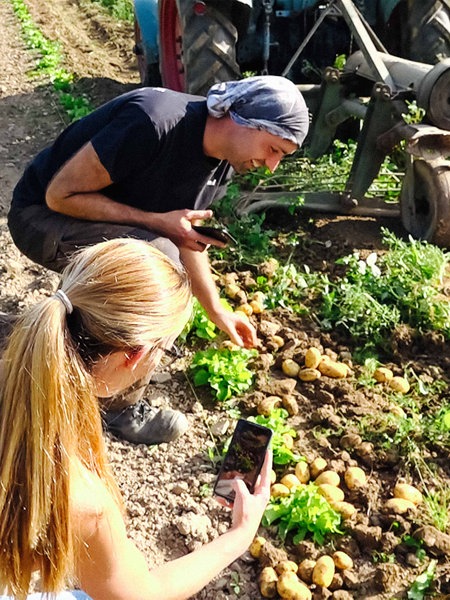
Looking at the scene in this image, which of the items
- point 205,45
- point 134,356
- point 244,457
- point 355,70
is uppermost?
point 134,356

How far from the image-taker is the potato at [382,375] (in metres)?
3.38

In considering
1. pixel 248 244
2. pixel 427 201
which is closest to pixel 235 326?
pixel 248 244

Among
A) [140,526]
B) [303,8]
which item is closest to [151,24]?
[303,8]

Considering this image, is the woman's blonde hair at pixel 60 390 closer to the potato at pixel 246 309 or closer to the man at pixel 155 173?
the man at pixel 155 173

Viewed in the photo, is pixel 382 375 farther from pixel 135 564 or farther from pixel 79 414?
pixel 79 414

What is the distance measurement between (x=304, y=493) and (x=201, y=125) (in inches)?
54.5

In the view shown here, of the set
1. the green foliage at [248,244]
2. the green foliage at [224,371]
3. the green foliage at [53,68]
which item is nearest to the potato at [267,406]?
the green foliage at [224,371]

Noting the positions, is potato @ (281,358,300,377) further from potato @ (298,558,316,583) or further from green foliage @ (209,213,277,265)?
potato @ (298,558,316,583)

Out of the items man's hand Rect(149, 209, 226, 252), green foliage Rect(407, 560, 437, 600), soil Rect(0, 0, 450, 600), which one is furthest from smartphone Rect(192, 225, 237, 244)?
green foliage Rect(407, 560, 437, 600)

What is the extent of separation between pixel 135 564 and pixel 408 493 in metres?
1.37

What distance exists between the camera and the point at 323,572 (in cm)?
249

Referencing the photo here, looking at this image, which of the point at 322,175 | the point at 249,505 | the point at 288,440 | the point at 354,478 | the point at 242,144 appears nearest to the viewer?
the point at 249,505

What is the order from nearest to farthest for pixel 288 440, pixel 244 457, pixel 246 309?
pixel 244 457 < pixel 288 440 < pixel 246 309

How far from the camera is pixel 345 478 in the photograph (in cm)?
287
